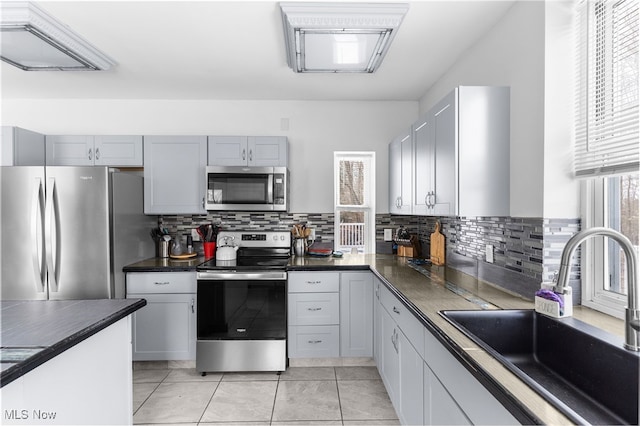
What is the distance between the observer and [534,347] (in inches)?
59.8

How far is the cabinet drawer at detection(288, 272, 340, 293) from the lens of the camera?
2.96 metres

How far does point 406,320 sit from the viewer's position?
6.30ft

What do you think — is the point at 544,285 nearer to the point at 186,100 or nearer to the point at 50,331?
the point at 50,331

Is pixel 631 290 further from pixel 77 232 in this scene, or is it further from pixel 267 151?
pixel 77 232

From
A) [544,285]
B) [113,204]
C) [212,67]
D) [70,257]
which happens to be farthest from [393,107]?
[70,257]

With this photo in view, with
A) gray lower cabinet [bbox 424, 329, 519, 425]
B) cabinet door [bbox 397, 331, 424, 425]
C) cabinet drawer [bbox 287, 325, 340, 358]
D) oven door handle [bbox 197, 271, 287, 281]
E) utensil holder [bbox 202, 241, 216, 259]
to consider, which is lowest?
cabinet drawer [bbox 287, 325, 340, 358]

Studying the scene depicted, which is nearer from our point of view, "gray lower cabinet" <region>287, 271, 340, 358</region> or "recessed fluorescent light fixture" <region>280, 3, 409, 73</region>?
"recessed fluorescent light fixture" <region>280, 3, 409, 73</region>

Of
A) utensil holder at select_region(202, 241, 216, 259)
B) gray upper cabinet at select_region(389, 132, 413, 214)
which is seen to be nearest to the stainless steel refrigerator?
utensil holder at select_region(202, 241, 216, 259)

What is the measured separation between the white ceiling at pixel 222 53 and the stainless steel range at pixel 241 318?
5.43ft

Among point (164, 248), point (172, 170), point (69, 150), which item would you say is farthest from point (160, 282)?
point (69, 150)

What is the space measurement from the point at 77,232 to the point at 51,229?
0.61 feet

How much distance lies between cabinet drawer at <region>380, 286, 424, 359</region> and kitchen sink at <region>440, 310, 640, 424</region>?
0.21 metres

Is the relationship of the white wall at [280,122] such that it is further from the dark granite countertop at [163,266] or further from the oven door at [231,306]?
the dark granite countertop at [163,266]

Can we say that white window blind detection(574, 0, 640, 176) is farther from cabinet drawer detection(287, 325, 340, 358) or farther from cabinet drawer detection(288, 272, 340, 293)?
cabinet drawer detection(287, 325, 340, 358)
